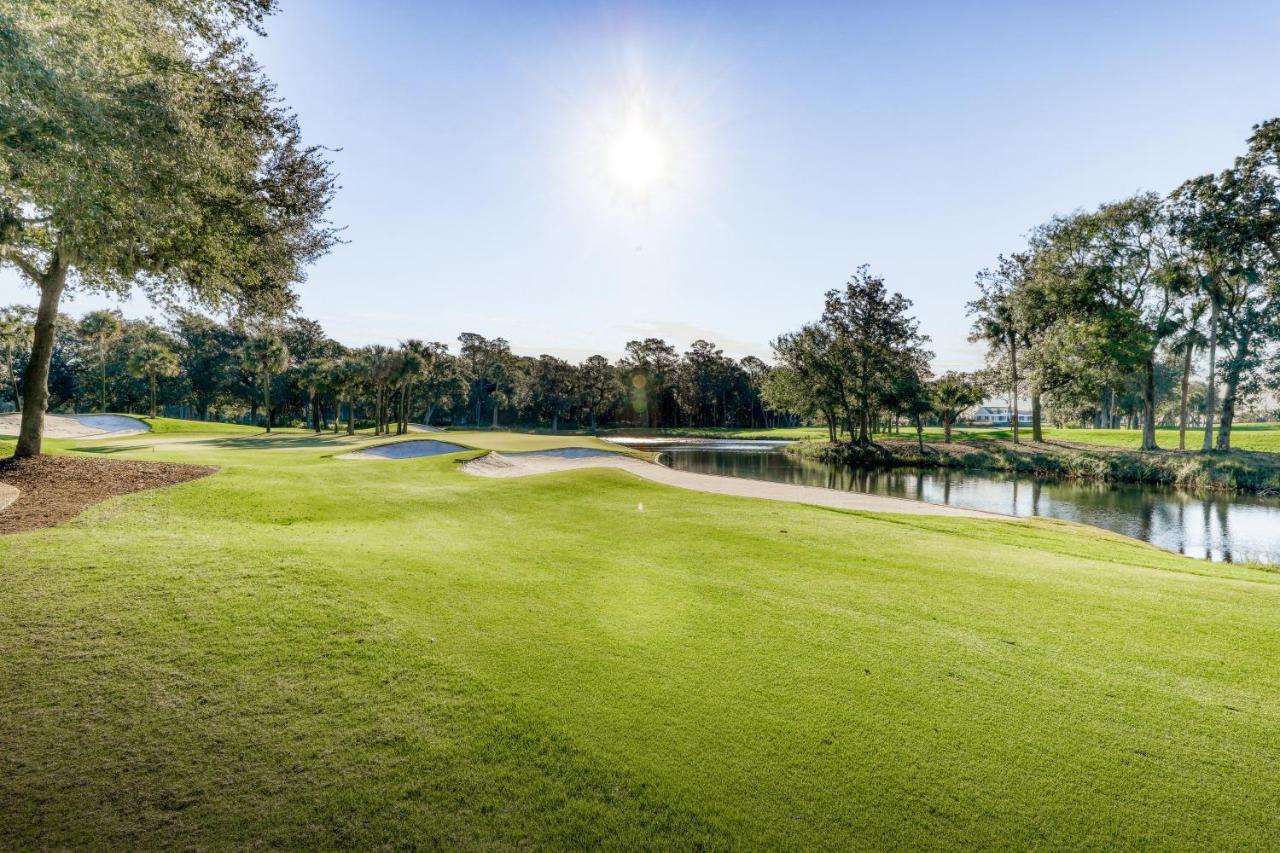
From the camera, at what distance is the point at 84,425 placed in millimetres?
41312

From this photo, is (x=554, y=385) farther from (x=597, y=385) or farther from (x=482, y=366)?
(x=482, y=366)

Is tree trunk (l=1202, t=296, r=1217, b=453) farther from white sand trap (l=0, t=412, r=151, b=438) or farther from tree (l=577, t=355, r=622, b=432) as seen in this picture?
tree (l=577, t=355, r=622, b=432)

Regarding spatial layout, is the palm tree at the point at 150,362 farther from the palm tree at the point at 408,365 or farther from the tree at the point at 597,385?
the tree at the point at 597,385

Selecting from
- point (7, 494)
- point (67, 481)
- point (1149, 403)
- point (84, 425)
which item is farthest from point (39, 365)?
point (1149, 403)

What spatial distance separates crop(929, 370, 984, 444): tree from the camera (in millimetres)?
48719

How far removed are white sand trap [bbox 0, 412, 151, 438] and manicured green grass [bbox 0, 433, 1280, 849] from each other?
43.2 m

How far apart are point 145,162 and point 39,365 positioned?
1144cm

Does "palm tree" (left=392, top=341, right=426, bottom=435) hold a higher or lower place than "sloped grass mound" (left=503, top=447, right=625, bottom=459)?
higher

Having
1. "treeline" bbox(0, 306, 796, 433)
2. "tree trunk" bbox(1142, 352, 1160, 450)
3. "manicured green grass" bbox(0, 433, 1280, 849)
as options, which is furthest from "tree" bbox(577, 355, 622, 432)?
"manicured green grass" bbox(0, 433, 1280, 849)

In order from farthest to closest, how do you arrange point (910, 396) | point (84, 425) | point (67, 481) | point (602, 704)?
point (910, 396)
point (84, 425)
point (67, 481)
point (602, 704)

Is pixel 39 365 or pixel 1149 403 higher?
pixel 1149 403

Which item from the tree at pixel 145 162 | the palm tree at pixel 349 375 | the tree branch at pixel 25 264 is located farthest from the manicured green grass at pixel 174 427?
the tree at pixel 145 162

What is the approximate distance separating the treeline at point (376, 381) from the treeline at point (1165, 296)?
1896 inches

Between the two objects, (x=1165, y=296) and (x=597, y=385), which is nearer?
(x=1165, y=296)
